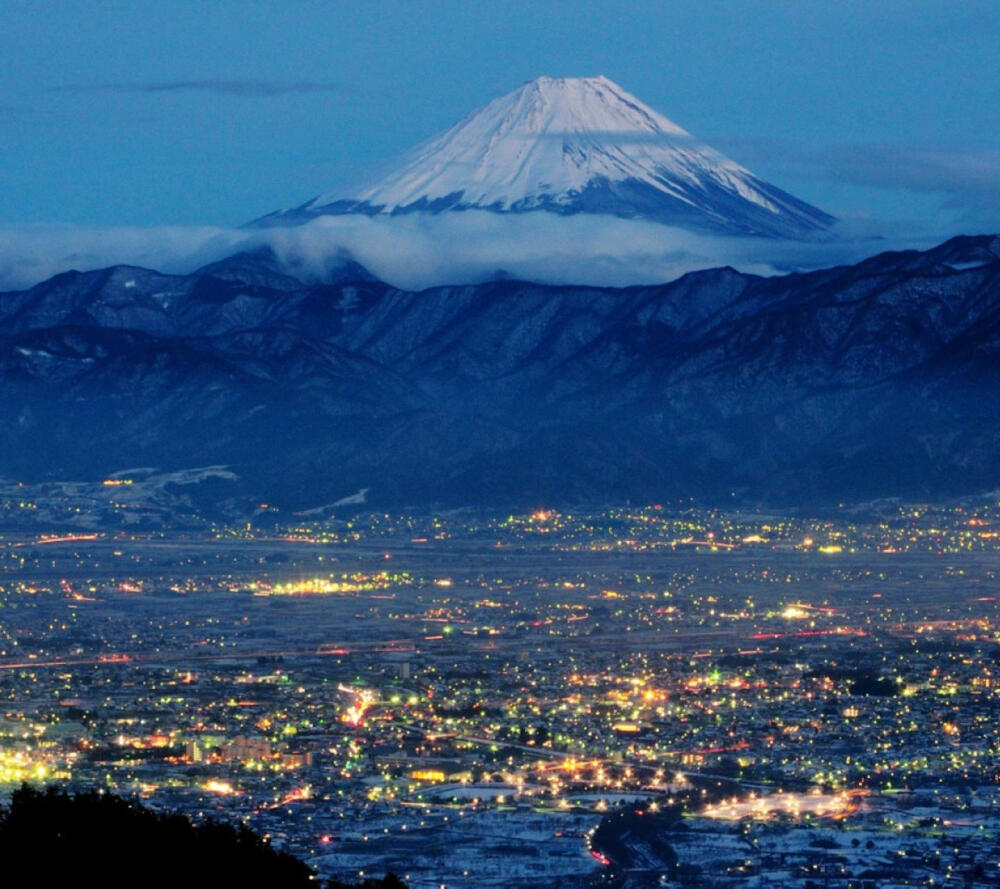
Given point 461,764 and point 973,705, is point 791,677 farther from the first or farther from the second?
point 461,764

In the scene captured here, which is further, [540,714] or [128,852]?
[540,714]

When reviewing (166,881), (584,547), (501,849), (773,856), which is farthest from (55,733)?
(584,547)

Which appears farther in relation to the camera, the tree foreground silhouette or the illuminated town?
the illuminated town

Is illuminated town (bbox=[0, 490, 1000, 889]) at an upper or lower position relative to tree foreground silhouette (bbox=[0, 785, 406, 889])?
lower

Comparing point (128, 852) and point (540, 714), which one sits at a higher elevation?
Result: point (128, 852)
